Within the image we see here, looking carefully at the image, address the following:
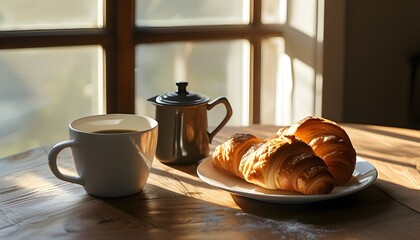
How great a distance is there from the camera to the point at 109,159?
109 centimetres

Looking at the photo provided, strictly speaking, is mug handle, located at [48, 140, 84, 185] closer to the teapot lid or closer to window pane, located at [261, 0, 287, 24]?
the teapot lid

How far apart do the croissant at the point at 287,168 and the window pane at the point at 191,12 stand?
94 cm

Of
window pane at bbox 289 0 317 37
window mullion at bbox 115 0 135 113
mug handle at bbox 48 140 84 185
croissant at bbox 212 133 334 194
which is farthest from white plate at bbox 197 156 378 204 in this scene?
window pane at bbox 289 0 317 37

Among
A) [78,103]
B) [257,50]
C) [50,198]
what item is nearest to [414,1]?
[257,50]

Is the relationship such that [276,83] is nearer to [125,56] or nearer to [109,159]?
[125,56]

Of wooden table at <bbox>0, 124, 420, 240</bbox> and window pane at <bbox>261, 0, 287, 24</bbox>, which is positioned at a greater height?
window pane at <bbox>261, 0, 287, 24</bbox>

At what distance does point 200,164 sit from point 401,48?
48.0 inches

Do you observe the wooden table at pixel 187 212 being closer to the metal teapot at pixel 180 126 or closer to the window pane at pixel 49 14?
the metal teapot at pixel 180 126

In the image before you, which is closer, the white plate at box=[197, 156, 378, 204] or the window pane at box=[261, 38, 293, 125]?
the white plate at box=[197, 156, 378, 204]

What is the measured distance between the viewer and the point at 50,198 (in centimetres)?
111

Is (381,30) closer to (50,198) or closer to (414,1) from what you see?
(414,1)

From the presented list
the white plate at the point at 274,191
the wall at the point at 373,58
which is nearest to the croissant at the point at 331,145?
the white plate at the point at 274,191

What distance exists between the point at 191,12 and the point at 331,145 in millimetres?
1026

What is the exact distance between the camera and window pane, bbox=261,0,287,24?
2166mm
